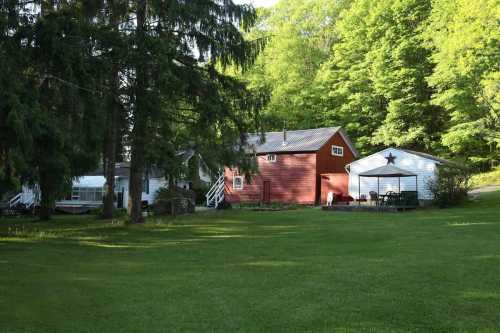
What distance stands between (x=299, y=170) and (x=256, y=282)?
27210 mm

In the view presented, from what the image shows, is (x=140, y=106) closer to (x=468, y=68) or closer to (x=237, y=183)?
(x=237, y=183)

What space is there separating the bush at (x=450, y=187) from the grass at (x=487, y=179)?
37.0 feet

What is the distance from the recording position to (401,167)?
1217 inches

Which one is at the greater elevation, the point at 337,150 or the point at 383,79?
the point at 383,79

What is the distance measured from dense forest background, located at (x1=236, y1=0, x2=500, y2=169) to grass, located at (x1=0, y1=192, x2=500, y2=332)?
66.5ft

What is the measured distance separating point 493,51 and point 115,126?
84.8 feet

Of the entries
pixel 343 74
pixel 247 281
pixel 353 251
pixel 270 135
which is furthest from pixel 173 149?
pixel 343 74

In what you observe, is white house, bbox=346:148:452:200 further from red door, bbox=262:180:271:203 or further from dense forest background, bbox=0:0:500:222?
dense forest background, bbox=0:0:500:222

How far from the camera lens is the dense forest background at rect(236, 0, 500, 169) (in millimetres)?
34156

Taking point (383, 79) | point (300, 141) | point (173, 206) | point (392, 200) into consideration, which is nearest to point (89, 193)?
point (173, 206)

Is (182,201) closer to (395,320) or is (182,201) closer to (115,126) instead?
(115,126)

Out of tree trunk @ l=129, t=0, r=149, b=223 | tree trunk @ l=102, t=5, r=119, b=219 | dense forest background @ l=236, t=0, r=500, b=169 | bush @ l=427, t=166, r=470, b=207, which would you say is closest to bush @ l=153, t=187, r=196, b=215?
tree trunk @ l=102, t=5, r=119, b=219

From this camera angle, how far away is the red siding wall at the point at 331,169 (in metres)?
33.7

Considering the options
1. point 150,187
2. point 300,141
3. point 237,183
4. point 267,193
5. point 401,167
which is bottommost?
point 267,193
